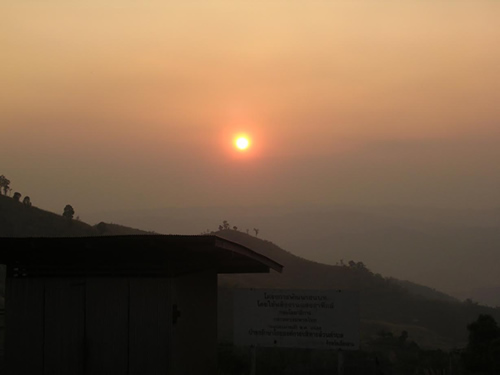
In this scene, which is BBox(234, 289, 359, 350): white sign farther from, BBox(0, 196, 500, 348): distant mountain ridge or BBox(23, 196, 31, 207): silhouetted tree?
BBox(23, 196, 31, 207): silhouetted tree

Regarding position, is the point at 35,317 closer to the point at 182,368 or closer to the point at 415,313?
the point at 182,368

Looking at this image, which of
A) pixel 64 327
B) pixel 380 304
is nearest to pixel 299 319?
pixel 64 327

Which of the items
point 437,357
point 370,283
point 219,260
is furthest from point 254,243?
point 219,260

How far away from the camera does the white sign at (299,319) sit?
661 inches

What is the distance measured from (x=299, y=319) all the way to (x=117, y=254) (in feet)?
14.4

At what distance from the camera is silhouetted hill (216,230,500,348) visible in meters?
54.8

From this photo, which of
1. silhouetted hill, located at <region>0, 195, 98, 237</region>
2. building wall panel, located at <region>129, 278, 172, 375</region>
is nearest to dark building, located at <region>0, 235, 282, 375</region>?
building wall panel, located at <region>129, 278, 172, 375</region>

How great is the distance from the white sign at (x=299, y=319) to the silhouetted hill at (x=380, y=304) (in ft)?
107

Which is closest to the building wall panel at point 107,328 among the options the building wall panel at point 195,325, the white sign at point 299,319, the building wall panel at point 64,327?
the building wall panel at point 64,327

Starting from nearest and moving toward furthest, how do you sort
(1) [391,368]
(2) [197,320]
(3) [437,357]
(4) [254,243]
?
1. (2) [197,320]
2. (1) [391,368]
3. (3) [437,357]
4. (4) [254,243]

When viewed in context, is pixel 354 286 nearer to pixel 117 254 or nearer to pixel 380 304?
pixel 380 304

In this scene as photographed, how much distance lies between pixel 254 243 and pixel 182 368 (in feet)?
254

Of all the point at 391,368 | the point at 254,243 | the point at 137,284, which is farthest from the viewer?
the point at 254,243

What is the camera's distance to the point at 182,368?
650 inches
